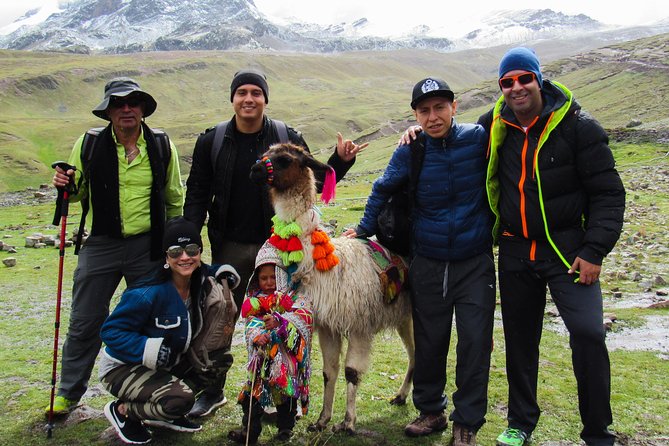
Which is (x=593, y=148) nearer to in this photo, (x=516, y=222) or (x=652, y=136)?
(x=516, y=222)

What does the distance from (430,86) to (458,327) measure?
191 centimetres

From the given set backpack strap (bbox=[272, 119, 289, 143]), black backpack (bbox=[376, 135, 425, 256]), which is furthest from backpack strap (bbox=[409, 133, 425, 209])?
backpack strap (bbox=[272, 119, 289, 143])

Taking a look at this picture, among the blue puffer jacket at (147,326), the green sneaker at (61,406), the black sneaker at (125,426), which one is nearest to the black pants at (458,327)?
the blue puffer jacket at (147,326)

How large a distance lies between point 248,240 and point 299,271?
2.26 feet

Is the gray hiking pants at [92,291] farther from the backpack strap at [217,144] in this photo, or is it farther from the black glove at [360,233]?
the black glove at [360,233]

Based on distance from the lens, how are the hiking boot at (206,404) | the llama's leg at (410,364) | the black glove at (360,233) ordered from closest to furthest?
1. the hiking boot at (206,404)
2. the black glove at (360,233)
3. the llama's leg at (410,364)

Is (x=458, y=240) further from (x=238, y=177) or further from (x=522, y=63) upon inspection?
(x=238, y=177)

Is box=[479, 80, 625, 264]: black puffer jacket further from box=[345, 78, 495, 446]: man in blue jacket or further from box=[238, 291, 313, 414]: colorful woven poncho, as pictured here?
box=[238, 291, 313, 414]: colorful woven poncho

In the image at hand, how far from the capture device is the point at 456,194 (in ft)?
A: 14.2

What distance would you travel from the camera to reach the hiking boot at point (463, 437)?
14.1 feet

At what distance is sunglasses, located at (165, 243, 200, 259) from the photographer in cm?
445

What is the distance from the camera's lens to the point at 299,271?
4.65 m

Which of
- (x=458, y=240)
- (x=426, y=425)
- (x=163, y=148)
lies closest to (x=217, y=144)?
(x=163, y=148)

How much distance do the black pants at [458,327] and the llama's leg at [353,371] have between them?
0.48m
